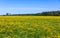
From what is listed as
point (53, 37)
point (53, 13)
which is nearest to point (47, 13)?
point (53, 13)

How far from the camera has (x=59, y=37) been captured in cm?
1221

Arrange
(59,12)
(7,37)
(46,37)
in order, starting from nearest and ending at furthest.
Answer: (7,37), (46,37), (59,12)

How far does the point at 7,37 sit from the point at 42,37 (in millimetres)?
2176

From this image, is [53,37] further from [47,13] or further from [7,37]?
[47,13]

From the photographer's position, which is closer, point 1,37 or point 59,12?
point 1,37

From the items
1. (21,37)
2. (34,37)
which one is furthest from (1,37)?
(34,37)

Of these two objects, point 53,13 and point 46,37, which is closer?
point 46,37

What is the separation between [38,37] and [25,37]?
2.84ft

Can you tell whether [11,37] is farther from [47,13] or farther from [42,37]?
[47,13]

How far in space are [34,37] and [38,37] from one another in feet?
0.79

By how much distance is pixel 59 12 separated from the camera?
6750 cm

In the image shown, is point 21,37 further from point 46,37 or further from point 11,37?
point 46,37

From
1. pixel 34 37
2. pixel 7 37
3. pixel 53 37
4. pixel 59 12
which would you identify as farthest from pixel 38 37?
pixel 59 12

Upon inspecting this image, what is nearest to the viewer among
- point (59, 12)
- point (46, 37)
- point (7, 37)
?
point (7, 37)
